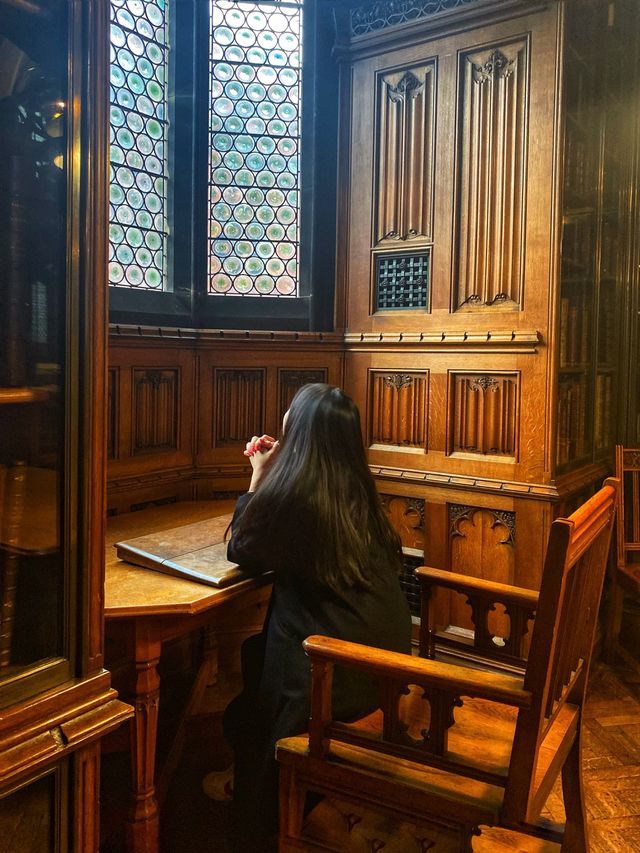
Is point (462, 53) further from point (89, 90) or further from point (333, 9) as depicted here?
point (89, 90)

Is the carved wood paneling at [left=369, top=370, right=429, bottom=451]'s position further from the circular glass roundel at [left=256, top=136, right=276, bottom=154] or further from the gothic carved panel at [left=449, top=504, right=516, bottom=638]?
the circular glass roundel at [left=256, top=136, right=276, bottom=154]

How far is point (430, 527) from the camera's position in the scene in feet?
10.7

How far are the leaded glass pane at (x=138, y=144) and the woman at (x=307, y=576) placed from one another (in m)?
1.39

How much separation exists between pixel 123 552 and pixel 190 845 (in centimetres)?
86

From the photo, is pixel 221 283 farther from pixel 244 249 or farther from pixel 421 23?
pixel 421 23

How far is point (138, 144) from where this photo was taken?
312 centimetres

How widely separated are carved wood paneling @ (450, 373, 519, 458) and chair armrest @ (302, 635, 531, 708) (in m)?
1.65

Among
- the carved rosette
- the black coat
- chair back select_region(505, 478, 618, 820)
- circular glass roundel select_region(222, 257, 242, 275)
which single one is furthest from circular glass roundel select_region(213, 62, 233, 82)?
chair back select_region(505, 478, 618, 820)

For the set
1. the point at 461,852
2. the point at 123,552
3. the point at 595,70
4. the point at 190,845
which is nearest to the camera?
the point at 461,852

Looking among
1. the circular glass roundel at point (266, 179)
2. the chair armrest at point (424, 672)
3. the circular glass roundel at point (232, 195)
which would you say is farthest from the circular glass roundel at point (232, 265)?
the chair armrest at point (424, 672)

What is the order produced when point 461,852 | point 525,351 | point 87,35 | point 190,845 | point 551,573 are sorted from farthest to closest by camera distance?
point 525,351
point 190,845
point 461,852
point 551,573
point 87,35

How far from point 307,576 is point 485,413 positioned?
145 centimetres

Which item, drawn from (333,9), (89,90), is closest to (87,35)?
(89,90)

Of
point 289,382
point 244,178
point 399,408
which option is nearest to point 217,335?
point 289,382
